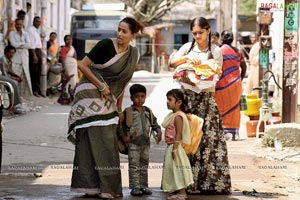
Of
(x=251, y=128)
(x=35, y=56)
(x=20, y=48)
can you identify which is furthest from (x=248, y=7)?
(x=251, y=128)

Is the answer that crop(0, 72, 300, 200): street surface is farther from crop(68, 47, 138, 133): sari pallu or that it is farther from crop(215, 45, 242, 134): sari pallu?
crop(68, 47, 138, 133): sari pallu

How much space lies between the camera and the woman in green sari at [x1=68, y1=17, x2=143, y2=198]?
6746mm

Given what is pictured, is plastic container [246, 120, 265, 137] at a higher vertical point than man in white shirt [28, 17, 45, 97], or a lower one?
lower

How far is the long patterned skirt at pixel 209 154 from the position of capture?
7.19 meters

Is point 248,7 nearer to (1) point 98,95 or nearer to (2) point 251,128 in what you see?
(2) point 251,128

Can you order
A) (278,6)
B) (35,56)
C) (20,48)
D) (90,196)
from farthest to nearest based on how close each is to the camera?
(35,56) < (20,48) < (278,6) < (90,196)

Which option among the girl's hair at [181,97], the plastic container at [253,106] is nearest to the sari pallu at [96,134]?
the girl's hair at [181,97]

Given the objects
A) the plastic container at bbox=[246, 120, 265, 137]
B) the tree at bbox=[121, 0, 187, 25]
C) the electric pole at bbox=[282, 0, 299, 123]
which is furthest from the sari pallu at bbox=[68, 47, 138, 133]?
the tree at bbox=[121, 0, 187, 25]

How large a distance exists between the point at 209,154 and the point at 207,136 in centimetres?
17

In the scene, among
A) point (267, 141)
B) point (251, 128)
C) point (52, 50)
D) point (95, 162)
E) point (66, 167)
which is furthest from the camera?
point (52, 50)

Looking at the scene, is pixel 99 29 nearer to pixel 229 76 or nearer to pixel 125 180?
pixel 229 76

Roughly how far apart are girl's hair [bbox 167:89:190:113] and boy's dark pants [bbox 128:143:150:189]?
0.51 meters

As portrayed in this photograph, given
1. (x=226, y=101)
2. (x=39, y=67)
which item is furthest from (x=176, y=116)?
(x=39, y=67)

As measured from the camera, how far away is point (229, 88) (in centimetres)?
1134
